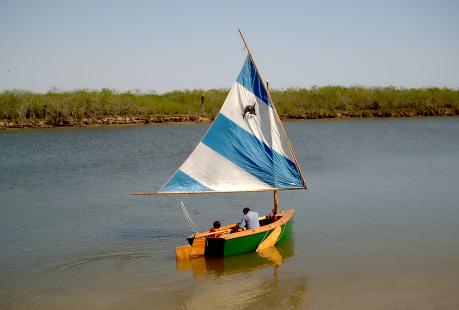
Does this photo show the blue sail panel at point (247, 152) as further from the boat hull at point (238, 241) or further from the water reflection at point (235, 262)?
the water reflection at point (235, 262)

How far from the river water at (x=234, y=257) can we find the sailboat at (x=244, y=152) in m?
1.87

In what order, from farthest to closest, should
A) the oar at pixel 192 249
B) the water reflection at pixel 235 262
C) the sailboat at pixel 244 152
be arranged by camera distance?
the sailboat at pixel 244 152, the oar at pixel 192 249, the water reflection at pixel 235 262

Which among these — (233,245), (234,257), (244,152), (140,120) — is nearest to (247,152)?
(244,152)

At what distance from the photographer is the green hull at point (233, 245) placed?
13.8 metres

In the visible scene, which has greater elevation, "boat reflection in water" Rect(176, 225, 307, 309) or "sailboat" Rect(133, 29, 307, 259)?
"sailboat" Rect(133, 29, 307, 259)

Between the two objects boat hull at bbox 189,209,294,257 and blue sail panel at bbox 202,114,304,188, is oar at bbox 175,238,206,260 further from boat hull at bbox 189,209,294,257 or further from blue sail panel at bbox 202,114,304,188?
blue sail panel at bbox 202,114,304,188

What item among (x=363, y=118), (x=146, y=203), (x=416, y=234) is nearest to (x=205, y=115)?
(x=363, y=118)

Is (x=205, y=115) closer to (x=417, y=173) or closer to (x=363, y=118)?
(x=363, y=118)

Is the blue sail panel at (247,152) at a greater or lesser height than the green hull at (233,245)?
greater

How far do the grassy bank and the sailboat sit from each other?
47042mm

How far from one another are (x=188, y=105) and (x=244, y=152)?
182 feet

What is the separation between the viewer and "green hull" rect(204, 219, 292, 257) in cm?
1376

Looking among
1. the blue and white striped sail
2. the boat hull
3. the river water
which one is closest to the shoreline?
the river water

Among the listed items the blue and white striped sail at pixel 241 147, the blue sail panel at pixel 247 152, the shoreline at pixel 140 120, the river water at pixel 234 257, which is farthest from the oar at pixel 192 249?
the shoreline at pixel 140 120
